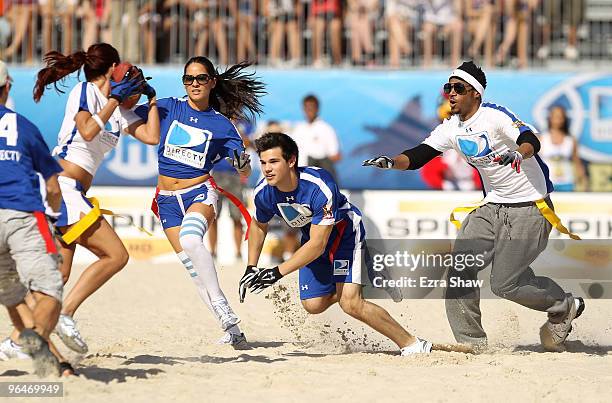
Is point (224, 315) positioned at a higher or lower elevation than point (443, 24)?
lower

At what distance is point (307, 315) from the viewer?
27.2ft

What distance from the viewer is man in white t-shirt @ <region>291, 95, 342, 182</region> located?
44.8 ft

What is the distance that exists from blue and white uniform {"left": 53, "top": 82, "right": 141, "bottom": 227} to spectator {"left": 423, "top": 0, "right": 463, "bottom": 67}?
7.45 meters

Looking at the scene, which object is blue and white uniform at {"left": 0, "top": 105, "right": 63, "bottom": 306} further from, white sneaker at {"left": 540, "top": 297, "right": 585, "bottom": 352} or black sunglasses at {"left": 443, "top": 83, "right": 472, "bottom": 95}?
white sneaker at {"left": 540, "top": 297, "right": 585, "bottom": 352}

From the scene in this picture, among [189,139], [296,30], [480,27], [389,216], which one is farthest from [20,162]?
[480,27]

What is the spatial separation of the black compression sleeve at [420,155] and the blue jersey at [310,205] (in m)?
0.66

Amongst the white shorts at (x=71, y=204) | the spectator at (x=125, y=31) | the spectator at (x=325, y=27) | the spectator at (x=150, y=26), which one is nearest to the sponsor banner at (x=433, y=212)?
the spectator at (x=325, y=27)

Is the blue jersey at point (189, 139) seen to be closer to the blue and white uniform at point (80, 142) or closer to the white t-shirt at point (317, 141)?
the blue and white uniform at point (80, 142)

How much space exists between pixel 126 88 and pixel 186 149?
0.81m

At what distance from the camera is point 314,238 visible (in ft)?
22.5

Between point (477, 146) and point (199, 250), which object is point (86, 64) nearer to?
point (199, 250)

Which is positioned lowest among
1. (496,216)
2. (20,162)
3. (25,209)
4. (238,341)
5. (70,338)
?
(238,341)

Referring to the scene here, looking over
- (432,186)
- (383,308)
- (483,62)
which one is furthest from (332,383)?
(483,62)

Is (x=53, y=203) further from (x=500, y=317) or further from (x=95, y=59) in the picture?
(x=500, y=317)
